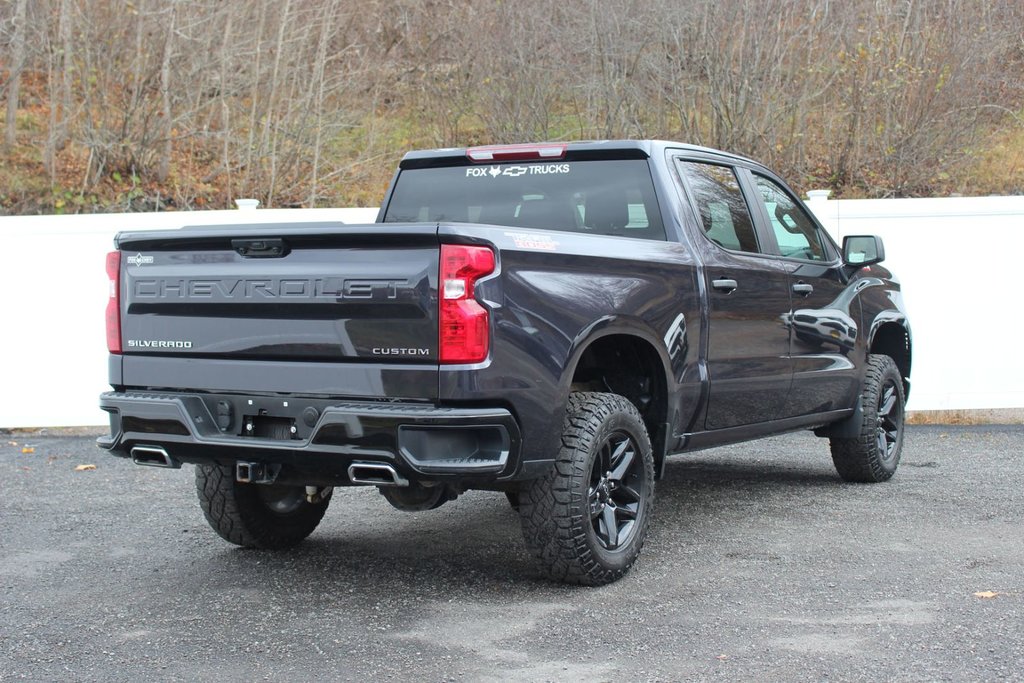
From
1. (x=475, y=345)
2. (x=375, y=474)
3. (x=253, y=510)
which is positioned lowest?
(x=253, y=510)

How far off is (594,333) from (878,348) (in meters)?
3.97

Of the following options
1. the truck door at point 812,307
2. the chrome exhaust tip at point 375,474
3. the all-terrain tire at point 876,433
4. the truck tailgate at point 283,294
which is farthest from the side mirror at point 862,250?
the chrome exhaust tip at point 375,474

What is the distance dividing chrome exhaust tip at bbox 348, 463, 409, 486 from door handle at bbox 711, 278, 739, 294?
2.21 meters

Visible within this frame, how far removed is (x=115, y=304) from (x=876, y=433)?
471 cm

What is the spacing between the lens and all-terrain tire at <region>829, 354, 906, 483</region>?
7.65 meters

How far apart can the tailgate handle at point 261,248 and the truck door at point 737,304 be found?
220 centimetres

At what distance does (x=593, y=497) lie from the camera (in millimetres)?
5309

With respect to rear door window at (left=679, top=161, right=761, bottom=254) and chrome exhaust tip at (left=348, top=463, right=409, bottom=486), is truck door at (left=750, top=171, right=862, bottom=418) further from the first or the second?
chrome exhaust tip at (left=348, top=463, right=409, bottom=486)

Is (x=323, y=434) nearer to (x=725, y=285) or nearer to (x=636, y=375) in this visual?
(x=636, y=375)

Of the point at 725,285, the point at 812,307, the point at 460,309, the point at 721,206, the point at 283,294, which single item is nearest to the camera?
the point at 460,309

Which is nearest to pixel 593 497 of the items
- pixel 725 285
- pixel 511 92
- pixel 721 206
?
pixel 725 285

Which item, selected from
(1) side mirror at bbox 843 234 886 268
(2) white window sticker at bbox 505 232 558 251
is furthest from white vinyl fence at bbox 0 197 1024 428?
(2) white window sticker at bbox 505 232 558 251

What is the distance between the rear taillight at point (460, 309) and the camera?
4555mm

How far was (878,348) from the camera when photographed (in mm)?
8508
